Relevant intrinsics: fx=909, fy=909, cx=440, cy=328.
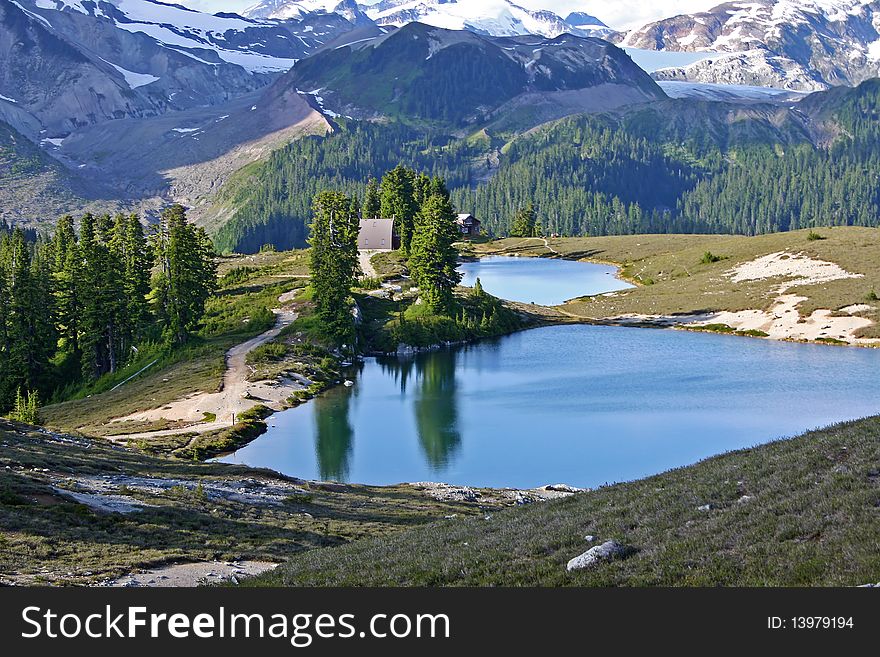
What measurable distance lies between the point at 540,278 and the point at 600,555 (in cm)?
13563

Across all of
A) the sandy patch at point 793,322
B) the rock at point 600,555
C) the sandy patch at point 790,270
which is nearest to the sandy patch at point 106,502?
the rock at point 600,555

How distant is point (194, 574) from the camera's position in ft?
77.0

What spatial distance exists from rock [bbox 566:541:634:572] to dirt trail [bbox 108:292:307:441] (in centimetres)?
4377

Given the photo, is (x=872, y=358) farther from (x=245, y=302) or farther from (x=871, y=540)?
(x=871, y=540)

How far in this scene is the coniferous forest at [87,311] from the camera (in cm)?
8544

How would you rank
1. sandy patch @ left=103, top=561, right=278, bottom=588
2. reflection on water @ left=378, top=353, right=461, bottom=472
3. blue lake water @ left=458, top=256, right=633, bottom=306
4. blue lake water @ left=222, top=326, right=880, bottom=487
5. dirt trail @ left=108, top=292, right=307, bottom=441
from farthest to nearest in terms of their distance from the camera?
blue lake water @ left=458, top=256, right=633, bottom=306
dirt trail @ left=108, top=292, right=307, bottom=441
reflection on water @ left=378, top=353, right=461, bottom=472
blue lake water @ left=222, top=326, right=880, bottom=487
sandy patch @ left=103, top=561, right=278, bottom=588

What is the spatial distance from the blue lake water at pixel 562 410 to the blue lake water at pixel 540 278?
113ft

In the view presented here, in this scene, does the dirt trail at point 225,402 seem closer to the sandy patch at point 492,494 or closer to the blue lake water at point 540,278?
the sandy patch at point 492,494

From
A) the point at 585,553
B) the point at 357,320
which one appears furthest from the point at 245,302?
the point at 585,553

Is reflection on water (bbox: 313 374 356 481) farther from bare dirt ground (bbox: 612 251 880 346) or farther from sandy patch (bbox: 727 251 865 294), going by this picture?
sandy patch (bbox: 727 251 865 294)

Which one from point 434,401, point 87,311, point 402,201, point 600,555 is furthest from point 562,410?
point 402,201

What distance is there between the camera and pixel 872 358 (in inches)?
3425

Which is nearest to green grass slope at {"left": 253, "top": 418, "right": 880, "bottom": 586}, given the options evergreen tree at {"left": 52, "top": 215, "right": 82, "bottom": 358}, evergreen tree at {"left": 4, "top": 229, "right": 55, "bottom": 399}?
evergreen tree at {"left": 4, "top": 229, "right": 55, "bottom": 399}

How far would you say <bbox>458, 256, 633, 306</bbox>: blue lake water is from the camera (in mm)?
134875
